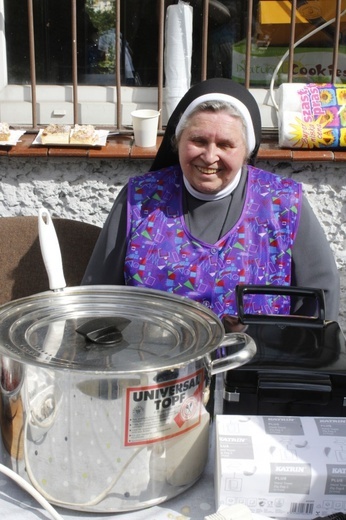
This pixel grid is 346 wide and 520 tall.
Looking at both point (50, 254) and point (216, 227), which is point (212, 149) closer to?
point (216, 227)

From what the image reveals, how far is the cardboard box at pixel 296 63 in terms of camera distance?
3.10 metres

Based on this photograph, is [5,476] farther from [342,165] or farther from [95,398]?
[342,165]

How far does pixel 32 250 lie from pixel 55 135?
28.2 inches

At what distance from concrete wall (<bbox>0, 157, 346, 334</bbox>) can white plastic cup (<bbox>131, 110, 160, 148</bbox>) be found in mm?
80

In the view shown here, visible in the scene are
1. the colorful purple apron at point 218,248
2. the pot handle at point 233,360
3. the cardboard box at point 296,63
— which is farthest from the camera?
the cardboard box at point 296,63


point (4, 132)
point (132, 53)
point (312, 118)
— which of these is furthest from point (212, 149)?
point (132, 53)

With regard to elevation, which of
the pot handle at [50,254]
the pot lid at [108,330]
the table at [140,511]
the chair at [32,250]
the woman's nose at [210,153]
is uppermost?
the woman's nose at [210,153]

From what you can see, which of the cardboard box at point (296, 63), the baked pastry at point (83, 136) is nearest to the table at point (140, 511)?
the baked pastry at point (83, 136)

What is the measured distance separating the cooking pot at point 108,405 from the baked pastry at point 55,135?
1670 millimetres

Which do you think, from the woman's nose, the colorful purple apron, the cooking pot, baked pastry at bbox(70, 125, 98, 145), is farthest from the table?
baked pastry at bbox(70, 125, 98, 145)

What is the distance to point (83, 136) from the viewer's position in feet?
9.12

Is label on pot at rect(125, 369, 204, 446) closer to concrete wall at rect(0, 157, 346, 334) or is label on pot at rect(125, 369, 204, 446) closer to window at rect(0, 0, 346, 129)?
concrete wall at rect(0, 157, 346, 334)

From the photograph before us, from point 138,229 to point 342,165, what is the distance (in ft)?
3.78

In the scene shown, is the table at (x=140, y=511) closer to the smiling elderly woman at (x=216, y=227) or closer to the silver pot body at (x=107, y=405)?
the silver pot body at (x=107, y=405)
